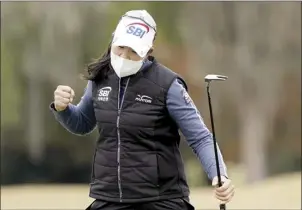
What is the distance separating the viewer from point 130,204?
3.39 metres

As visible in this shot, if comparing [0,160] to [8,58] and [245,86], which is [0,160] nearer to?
[8,58]

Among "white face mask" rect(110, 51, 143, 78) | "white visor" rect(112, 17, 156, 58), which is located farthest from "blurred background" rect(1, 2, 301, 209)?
"white face mask" rect(110, 51, 143, 78)

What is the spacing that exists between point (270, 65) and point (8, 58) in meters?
7.08

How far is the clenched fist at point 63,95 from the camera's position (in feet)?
11.4

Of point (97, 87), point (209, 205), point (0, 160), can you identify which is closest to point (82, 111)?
point (97, 87)

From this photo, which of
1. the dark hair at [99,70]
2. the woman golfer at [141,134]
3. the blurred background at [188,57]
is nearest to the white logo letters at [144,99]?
the woman golfer at [141,134]

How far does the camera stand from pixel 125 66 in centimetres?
339

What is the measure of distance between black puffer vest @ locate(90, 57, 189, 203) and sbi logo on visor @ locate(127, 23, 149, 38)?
172 millimetres

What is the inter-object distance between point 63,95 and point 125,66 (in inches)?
12.1

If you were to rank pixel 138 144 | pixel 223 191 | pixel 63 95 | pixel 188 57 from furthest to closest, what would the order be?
pixel 188 57 → pixel 63 95 → pixel 138 144 → pixel 223 191

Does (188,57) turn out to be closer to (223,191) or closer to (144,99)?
(144,99)

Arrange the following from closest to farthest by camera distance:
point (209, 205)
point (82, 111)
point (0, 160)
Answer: point (82, 111), point (209, 205), point (0, 160)

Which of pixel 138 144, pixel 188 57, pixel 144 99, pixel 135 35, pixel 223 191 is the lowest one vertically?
pixel 223 191

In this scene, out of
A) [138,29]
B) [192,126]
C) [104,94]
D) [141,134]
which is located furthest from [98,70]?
[192,126]
